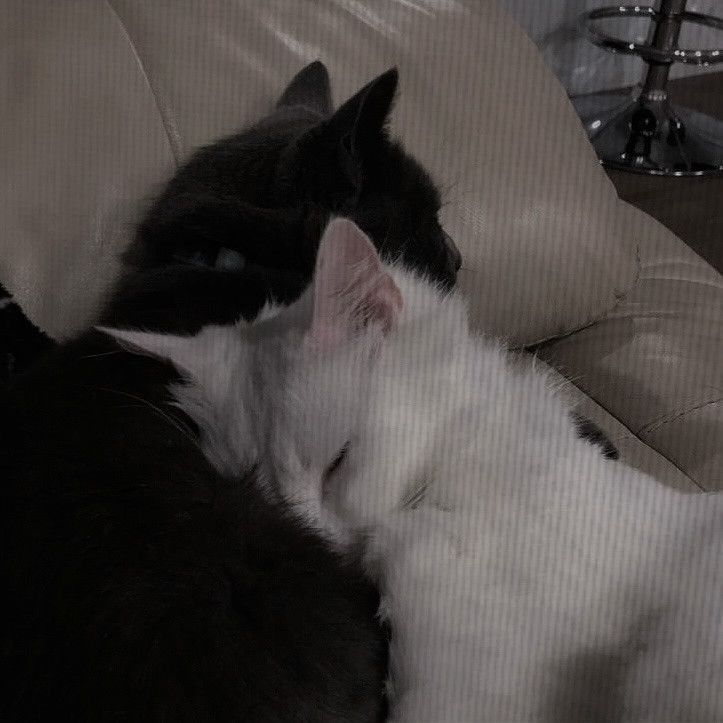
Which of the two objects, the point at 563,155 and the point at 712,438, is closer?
the point at 712,438

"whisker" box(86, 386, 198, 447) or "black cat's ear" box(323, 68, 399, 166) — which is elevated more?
"black cat's ear" box(323, 68, 399, 166)

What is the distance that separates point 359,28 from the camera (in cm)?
131

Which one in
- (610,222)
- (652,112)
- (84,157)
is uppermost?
(84,157)

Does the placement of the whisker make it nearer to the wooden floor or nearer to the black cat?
the black cat

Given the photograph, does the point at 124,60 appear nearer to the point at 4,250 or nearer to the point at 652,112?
the point at 4,250

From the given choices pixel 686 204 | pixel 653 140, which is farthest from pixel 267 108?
pixel 653 140

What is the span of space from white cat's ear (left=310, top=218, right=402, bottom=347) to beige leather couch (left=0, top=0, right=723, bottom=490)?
46 cm

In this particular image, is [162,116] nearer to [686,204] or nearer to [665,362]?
[665,362]

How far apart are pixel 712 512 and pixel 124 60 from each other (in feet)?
2.98

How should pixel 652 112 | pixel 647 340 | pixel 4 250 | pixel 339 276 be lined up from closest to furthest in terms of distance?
pixel 339 276 → pixel 4 250 → pixel 647 340 → pixel 652 112

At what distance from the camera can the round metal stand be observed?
2.66 m

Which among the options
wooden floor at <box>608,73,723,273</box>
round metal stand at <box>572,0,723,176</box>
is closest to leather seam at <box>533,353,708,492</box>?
wooden floor at <box>608,73,723,273</box>

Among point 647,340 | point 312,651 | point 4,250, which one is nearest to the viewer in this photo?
point 312,651

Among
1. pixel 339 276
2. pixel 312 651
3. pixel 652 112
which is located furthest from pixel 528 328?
pixel 652 112
